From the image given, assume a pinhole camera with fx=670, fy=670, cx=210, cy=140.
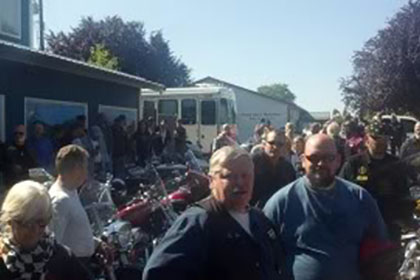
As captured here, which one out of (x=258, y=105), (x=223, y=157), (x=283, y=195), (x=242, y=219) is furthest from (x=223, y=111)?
(x=258, y=105)

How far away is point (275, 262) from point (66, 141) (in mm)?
10673

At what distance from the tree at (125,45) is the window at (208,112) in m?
19.5

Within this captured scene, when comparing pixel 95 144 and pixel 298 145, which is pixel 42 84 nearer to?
pixel 95 144

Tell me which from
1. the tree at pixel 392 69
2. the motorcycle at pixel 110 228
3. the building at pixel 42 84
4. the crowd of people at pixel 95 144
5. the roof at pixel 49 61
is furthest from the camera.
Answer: the tree at pixel 392 69

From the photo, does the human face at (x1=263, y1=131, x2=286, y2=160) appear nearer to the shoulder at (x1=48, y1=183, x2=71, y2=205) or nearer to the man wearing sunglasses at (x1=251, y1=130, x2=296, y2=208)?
the man wearing sunglasses at (x1=251, y1=130, x2=296, y2=208)

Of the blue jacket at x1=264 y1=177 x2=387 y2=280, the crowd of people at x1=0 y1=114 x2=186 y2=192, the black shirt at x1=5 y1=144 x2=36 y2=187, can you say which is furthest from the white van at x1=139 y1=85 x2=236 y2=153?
the blue jacket at x1=264 y1=177 x2=387 y2=280

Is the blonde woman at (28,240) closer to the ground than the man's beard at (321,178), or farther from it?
closer to the ground

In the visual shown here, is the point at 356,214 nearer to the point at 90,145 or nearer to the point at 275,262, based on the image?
the point at 275,262

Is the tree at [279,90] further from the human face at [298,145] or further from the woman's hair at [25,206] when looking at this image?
the woman's hair at [25,206]

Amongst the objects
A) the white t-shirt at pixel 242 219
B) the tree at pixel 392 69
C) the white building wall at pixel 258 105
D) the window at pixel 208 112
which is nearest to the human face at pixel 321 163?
the white t-shirt at pixel 242 219

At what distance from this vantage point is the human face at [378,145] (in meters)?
6.68

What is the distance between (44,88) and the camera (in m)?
14.6

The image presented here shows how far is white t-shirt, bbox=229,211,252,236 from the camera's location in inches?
132

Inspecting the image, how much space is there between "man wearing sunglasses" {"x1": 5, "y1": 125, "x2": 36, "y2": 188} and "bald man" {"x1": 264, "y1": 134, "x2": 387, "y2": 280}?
21.7ft
